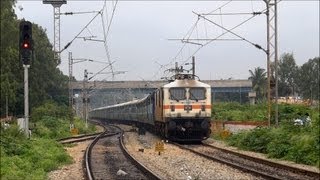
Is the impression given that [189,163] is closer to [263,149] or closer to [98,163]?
[98,163]

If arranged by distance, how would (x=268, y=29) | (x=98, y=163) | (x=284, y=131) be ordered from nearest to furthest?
(x=98, y=163), (x=284, y=131), (x=268, y=29)

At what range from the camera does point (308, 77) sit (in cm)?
11575

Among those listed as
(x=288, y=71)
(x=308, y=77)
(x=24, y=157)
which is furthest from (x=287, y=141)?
(x=288, y=71)

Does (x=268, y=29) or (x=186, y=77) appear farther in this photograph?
(x=186, y=77)

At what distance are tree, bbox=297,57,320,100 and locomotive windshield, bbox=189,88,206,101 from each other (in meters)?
80.2

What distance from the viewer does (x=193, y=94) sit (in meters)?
32.6

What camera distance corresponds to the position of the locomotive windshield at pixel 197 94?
32594mm

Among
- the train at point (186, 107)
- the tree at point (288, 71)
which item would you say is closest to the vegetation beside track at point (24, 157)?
the train at point (186, 107)

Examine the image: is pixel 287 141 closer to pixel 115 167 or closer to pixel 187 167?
pixel 187 167

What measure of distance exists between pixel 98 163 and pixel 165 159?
2613mm

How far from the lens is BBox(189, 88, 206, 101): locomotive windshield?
3259 centimetres

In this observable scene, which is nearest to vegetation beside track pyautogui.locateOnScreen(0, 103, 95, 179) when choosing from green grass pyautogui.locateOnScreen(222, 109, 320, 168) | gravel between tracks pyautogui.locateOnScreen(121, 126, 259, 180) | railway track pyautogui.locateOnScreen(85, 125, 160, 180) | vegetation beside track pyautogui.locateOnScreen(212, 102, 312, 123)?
railway track pyautogui.locateOnScreen(85, 125, 160, 180)

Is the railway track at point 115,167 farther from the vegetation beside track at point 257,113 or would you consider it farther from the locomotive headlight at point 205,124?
the vegetation beside track at point 257,113

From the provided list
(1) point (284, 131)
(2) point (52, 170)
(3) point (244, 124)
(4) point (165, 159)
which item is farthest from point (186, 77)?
(2) point (52, 170)
